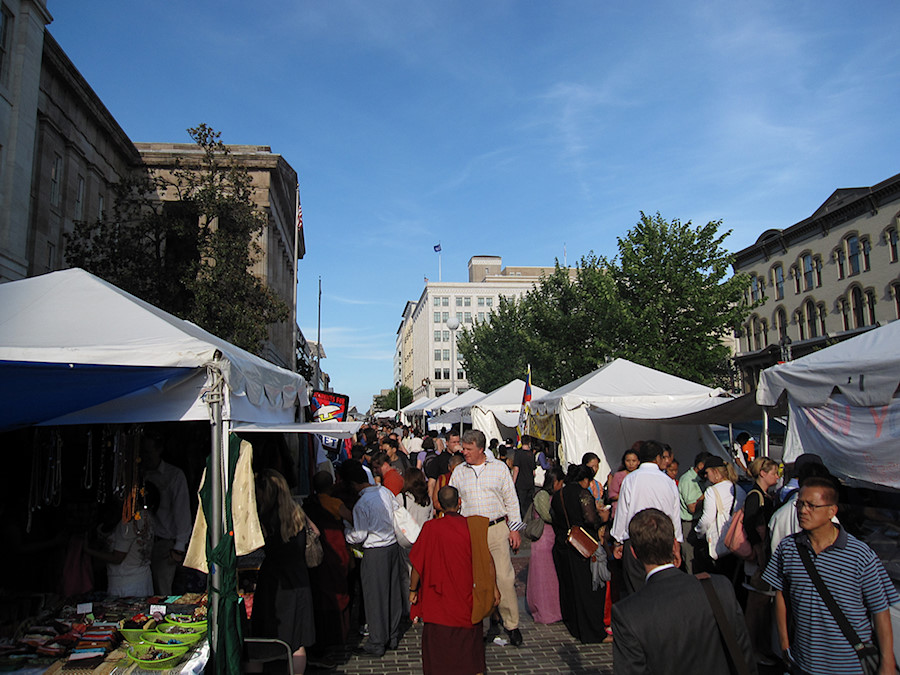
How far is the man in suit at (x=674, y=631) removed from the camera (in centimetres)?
287

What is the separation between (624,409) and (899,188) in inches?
1247

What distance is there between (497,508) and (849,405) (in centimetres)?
347

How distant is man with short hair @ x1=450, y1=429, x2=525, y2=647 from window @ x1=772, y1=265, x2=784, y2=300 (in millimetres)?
46422

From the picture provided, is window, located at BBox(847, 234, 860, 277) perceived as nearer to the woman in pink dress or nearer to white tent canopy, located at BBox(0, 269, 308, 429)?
the woman in pink dress

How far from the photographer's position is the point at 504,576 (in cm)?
656

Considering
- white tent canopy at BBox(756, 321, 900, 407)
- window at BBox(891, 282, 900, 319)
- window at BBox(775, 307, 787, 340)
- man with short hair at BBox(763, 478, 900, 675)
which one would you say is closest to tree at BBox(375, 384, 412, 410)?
window at BBox(775, 307, 787, 340)

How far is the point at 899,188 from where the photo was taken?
34.6m

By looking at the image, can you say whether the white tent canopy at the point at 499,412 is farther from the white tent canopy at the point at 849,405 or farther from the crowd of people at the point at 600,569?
the white tent canopy at the point at 849,405

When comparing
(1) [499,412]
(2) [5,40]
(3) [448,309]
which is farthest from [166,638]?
(3) [448,309]

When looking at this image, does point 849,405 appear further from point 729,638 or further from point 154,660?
point 154,660

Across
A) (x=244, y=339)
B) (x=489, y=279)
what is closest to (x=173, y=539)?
(x=244, y=339)

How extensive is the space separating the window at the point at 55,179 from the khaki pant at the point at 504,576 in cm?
2453

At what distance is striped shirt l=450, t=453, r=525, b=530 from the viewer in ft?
21.6

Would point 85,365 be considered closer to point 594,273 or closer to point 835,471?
point 835,471
